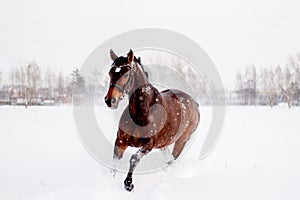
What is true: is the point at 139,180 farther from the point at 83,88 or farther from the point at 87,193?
the point at 83,88

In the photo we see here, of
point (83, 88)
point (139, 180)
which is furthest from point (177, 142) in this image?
point (83, 88)

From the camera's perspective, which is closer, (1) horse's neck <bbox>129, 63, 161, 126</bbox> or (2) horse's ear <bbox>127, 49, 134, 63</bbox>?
(2) horse's ear <bbox>127, 49, 134, 63</bbox>

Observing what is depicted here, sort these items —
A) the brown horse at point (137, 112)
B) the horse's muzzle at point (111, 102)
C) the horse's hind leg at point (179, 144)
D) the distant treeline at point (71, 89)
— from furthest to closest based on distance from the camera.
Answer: the distant treeline at point (71, 89)
the horse's hind leg at point (179, 144)
the brown horse at point (137, 112)
the horse's muzzle at point (111, 102)

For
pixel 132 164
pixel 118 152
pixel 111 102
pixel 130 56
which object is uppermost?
pixel 130 56

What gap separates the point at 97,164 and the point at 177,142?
1.70 m

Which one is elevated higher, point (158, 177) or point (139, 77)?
point (139, 77)

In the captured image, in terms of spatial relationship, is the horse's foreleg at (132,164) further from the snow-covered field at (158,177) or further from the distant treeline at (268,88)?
the distant treeline at (268,88)

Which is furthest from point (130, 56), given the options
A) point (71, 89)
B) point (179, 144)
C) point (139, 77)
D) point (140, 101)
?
point (71, 89)

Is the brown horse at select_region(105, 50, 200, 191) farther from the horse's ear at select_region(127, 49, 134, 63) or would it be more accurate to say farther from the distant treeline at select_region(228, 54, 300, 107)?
the distant treeline at select_region(228, 54, 300, 107)

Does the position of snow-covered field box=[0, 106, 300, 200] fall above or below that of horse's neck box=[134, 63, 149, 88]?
below

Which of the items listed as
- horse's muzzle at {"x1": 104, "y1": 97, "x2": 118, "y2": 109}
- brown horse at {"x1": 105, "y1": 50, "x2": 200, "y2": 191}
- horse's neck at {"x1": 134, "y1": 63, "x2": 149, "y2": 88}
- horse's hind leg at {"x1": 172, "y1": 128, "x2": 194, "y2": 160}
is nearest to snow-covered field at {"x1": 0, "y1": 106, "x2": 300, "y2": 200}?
horse's hind leg at {"x1": 172, "y1": 128, "x2": 194, "y2": 160}

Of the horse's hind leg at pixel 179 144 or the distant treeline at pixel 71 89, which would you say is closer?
the horse's hind leg at pixel 179 144

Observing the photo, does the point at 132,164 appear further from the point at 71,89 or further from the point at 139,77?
the point at 71,89

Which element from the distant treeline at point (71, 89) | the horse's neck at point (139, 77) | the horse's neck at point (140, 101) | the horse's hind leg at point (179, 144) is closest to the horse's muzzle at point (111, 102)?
the horse's neck at point (140, 101)
